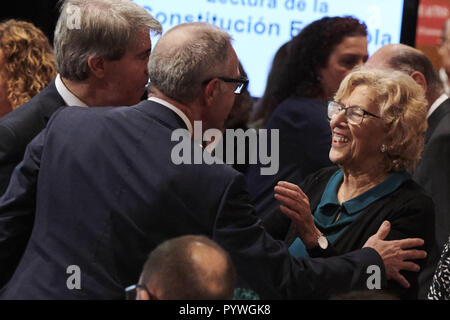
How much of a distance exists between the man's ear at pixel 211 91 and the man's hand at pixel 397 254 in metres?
0.75

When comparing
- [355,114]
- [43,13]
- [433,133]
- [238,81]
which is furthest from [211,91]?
[43,13]

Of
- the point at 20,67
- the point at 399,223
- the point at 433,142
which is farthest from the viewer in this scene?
the point at 433,142

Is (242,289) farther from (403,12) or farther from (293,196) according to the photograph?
(403,12)

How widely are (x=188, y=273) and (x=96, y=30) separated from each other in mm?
1271

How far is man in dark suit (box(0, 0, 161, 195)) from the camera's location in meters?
2.58

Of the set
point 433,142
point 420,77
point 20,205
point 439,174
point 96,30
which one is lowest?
point 439,174

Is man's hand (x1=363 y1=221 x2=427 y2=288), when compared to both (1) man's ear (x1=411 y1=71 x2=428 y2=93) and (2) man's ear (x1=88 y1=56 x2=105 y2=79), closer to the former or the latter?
(2) man's ear (x1=88 y1=56 x2=105 y2=79)

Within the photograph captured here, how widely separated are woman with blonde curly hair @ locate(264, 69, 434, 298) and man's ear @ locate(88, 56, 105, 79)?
864 mm

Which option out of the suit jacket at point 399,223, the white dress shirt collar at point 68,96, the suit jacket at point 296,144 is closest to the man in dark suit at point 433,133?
the suit jacket at point 296,144

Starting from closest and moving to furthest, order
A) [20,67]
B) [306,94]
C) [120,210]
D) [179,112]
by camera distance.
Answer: [120,210] < [179,112] < [20,67] < [306,94]

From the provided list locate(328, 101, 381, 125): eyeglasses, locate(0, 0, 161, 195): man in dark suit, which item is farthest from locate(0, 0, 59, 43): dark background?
locate(328, 101, 381, 125): eyeglasses

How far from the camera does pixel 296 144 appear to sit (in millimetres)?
3453

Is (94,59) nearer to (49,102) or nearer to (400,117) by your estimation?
(49,102)

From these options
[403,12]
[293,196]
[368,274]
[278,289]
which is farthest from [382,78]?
[403,12]
